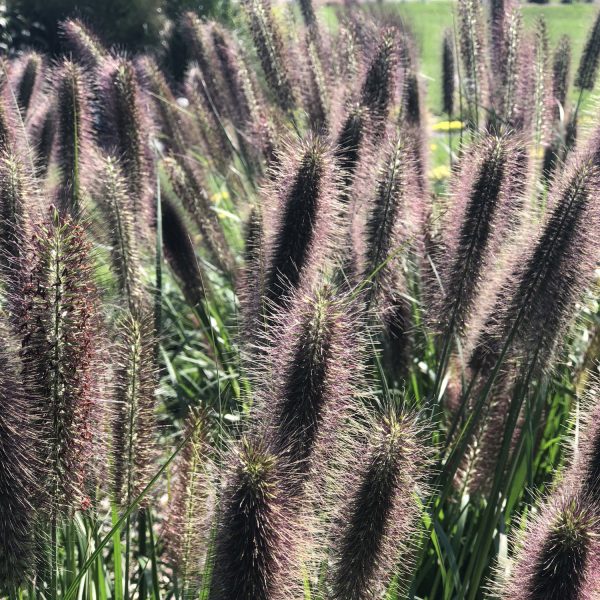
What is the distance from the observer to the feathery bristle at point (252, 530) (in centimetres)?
214

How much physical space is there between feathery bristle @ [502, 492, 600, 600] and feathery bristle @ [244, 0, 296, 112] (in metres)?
3.72

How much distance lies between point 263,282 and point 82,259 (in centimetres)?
98

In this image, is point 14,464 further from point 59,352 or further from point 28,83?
point 28,83

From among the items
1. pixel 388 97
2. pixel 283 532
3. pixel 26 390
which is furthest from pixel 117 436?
pixel 388 97

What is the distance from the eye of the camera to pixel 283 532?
2.19 meters

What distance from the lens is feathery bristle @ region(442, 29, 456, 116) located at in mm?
7145

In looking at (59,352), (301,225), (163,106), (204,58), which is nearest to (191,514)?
(59,352)

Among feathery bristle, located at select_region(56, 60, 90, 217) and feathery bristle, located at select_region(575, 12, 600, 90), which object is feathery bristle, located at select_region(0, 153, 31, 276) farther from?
feathery bristle, located at select_region(575, 12, 600, 90)

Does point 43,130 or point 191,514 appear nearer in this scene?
point 191,514

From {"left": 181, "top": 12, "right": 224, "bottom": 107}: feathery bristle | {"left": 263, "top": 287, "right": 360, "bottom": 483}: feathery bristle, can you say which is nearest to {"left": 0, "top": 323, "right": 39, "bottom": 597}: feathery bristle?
{"left": 263, "top": 287, "right": 360, "bottom": 483}: feathery bristle

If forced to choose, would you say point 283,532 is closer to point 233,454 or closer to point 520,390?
point 233,454

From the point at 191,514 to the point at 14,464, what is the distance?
0.75 meters

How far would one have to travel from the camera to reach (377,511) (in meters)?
2.32

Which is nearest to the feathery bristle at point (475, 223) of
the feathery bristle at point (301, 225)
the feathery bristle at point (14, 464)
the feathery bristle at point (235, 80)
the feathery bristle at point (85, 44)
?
the feathery bristle at point (301, 225)
